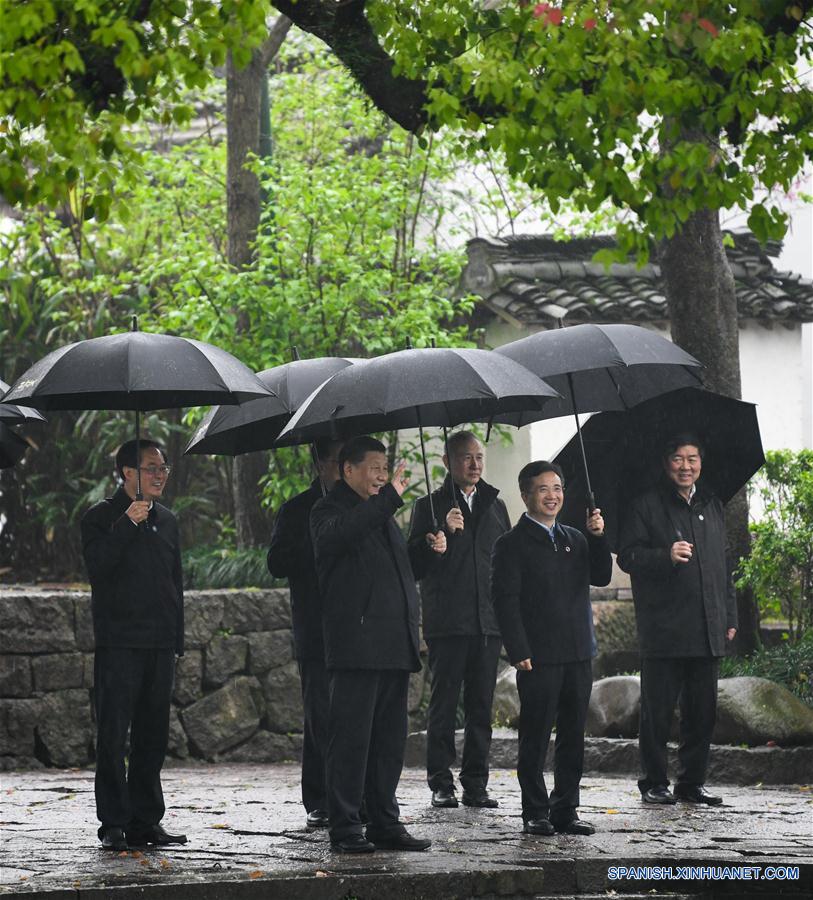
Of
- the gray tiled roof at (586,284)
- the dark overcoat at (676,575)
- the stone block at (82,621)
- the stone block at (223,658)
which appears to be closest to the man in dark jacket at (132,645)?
the dark overcoat at (676,575)

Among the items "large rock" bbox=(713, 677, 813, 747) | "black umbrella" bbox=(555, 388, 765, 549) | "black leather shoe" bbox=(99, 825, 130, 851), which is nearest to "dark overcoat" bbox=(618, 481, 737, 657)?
"black umbrella" bbox=(555, 388, 765, 549)

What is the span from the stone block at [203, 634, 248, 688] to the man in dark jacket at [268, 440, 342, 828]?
16.3 feet

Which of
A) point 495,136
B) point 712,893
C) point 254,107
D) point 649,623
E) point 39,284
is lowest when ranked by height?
point 712,893

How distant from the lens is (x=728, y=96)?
29.1 ft

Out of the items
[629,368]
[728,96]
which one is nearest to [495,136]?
[728,96]

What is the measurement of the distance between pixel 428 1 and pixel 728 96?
77.3 inches

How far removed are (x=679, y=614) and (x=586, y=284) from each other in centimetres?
847

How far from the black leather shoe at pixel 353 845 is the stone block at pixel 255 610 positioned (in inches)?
248

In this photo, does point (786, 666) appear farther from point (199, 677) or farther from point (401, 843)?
point (401, 843)

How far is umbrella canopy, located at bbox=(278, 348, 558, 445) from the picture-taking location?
7.79 metres

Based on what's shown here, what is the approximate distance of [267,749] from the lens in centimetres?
1388

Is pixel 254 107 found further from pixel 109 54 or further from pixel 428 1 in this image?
pixel 109 54

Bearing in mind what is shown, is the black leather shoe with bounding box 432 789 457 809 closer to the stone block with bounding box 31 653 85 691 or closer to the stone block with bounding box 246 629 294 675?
the stone block with bounding box 31 653 85 691

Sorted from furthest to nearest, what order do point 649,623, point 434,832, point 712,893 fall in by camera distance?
1. point 649,623
2. point 434,832
3. point 712,893
